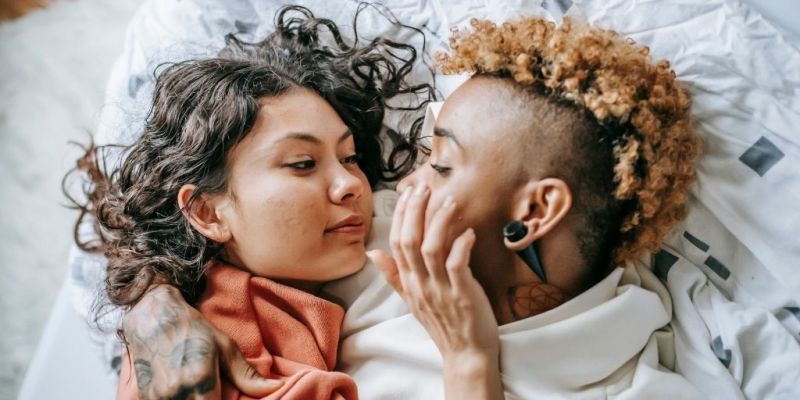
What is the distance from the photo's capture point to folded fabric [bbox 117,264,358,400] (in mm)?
1224

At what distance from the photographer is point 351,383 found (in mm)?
1173

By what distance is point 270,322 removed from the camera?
1.27m

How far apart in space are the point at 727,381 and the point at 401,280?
61 cm

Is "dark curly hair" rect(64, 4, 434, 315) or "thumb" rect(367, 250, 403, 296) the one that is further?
"dark curly hair" rect(64, 4, 434, 315)

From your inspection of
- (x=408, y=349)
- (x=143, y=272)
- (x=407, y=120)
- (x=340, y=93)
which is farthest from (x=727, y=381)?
(x=143, y=272)

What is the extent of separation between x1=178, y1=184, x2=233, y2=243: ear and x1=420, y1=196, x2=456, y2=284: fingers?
418mm

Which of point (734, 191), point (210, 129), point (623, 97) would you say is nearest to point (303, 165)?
point (210, 129)

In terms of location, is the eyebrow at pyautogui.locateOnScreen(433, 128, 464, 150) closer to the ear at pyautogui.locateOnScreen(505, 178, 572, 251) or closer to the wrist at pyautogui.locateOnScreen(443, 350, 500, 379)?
the ear at pyautogui.locateOnScreen(505, 178, 572, 251)

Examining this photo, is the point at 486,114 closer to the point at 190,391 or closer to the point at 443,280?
the point at 443,280

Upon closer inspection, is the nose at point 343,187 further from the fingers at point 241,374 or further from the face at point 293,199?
the fingers at point 241,374

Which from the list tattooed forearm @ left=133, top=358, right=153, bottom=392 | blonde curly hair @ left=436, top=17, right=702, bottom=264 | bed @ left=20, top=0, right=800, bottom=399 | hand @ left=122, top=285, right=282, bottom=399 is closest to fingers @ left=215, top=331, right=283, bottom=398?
hand @ left=122, top=285, right=282, bottom=399

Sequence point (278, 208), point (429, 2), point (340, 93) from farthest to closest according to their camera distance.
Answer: point (429, 2), point (340, 93), point (278, 208)

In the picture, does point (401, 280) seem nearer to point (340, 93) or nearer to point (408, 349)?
point (408, 349)

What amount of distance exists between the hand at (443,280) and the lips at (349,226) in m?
0.13
